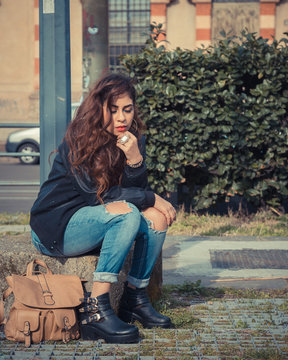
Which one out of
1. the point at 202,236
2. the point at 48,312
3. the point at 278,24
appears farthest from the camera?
the point at 278,24

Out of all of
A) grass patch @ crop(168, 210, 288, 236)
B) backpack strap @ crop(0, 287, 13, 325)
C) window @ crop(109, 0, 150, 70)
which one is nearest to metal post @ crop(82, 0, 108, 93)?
grass patch @ crop(168, 210, 288, 236)

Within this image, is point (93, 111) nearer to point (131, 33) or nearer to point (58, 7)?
point (58, 7)

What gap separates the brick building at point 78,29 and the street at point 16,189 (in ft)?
24.0

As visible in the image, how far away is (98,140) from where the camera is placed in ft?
12.3

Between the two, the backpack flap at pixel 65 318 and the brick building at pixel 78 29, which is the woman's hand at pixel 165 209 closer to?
the backpack flap at pixel 65 318

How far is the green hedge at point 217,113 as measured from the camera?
23.4 feet

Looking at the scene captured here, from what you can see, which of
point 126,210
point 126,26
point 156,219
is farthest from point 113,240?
point 126,26

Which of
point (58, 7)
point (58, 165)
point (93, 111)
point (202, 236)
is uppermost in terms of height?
point (58, 7)

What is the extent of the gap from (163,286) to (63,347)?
1.47 m

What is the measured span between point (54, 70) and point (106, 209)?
5.41ft

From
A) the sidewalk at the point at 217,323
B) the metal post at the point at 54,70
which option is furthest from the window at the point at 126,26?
the metal post at the point at 54,70

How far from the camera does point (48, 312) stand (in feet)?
11.3

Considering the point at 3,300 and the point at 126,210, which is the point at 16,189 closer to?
the point at 3,300

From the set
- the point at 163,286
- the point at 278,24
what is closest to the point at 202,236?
the point at 163,286
